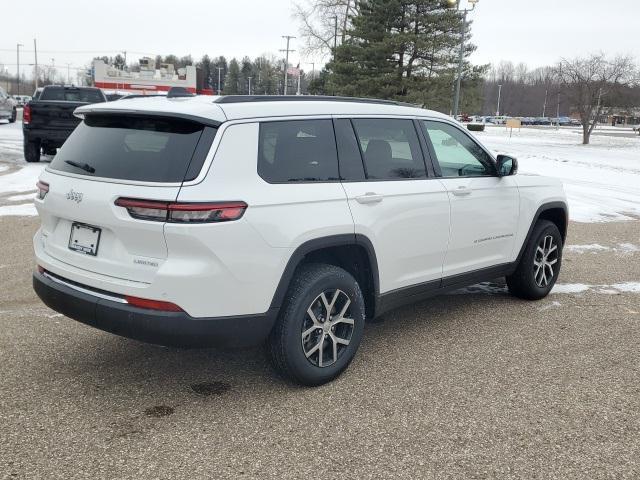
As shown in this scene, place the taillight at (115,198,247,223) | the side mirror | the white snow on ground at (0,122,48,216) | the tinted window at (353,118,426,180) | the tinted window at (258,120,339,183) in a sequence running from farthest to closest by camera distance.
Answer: the white snow on ground at (0,122,48,216), the side mirror, the tinted window at (353,118,426,180), the tinted window at (258,120,339,183), the taillight at (115,198,247,223)

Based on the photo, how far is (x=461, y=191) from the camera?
4617 millimetres

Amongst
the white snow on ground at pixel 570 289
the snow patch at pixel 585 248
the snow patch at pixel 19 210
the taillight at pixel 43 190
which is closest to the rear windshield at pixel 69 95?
the snow patch at pixel 19 210

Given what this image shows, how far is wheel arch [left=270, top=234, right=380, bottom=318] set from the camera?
343 cm

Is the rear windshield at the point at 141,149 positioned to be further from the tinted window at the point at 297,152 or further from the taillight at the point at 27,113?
the taillight at the point at 27,113

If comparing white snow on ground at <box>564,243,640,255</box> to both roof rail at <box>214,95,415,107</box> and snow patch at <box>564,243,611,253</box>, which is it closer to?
snow patch at <box>564,243,611,253</box>

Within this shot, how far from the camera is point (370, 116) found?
4180mm

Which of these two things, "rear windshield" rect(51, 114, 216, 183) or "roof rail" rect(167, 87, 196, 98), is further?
"roof rail" rect(167, 87, 196, 98)

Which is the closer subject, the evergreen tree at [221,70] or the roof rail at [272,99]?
the roof rail at [272,99]

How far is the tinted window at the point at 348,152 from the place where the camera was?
3.87 m

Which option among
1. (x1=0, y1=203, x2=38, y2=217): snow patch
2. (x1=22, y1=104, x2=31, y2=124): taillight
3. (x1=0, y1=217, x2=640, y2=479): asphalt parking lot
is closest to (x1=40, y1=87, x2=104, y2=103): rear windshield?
(x1=22, y1=104, x2=31, y2=124): taillight

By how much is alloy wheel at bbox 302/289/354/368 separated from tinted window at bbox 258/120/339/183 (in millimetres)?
720

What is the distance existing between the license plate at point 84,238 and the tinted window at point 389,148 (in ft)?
5.59

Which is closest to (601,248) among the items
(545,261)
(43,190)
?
(545,261)

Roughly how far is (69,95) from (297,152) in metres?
13.4
